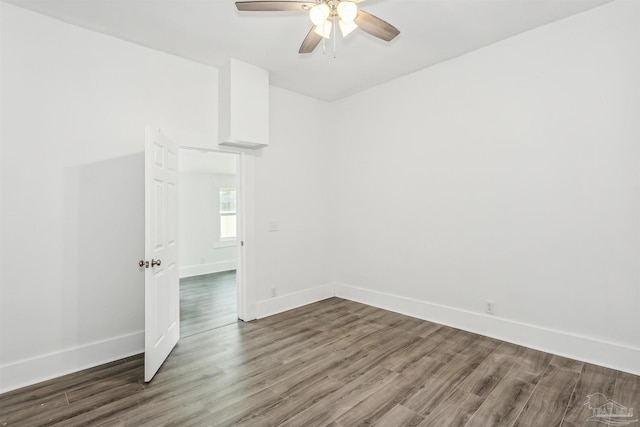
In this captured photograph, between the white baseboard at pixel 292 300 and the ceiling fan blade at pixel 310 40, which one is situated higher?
the ceiling fan blade at pixel 310 40

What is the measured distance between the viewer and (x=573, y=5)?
261cm

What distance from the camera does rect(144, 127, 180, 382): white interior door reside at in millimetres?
2549

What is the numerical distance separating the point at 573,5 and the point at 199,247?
23.2 ft

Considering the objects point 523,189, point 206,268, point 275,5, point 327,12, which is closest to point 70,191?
point 275,5

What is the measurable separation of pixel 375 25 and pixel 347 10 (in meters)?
0.33

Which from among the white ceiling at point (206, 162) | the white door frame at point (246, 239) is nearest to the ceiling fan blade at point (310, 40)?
the white door frame at point (246, 239)

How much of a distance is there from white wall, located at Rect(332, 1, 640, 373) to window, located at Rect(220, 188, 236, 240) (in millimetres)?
4441

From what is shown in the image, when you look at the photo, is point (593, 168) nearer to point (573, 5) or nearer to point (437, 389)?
point (573, 5)

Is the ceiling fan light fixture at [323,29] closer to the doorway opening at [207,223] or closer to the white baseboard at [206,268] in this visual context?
the doorway opening at [207,223]

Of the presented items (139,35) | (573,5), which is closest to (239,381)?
(139,35)

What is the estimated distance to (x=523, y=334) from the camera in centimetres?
304

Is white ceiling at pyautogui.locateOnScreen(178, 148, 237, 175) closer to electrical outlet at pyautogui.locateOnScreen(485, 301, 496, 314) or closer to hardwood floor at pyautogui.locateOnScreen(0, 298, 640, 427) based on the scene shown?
hardwood floor at pyautogui.locateOnScreen(0, 298, 640, 427)

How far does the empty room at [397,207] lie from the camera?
91.0 inches

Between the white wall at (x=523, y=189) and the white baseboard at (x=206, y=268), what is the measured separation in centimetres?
429
